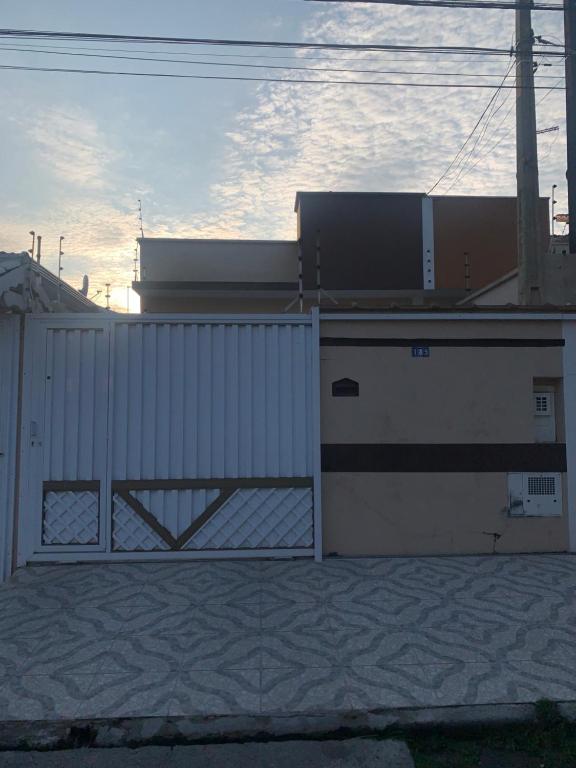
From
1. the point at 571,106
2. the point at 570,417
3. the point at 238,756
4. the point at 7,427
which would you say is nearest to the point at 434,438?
the point at 570,417

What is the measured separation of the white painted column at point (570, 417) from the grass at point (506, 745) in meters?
3.28

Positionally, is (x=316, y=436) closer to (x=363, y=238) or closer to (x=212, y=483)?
(x=212, y=483)

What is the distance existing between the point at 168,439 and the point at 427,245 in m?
12.0

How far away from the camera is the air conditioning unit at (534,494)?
596cm

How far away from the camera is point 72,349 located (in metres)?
5.79

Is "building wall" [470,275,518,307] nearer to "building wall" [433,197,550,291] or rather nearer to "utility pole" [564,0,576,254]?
"utility pole" [564,0,576,254]

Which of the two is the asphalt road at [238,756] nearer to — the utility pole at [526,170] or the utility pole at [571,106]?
the utility pole at [526,170]

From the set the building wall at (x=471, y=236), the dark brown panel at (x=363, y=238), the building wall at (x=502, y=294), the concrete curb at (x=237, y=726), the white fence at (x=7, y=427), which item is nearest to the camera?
the concrete curb at (x=237, y=726)

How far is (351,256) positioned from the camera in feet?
50.5

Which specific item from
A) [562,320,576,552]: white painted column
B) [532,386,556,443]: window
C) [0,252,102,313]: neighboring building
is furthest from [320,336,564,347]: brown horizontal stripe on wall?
[0,252,102,313]: neighboring building

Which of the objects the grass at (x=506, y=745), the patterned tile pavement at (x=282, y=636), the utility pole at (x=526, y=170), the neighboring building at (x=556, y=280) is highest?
the utility pole at (x=526, y=170)

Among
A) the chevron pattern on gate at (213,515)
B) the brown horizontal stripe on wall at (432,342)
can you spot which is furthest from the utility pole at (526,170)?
the chevron pattern on gate at (213,515)

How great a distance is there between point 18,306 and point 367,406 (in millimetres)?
3788

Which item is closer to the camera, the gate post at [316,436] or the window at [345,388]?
the gate post at [316,436]
